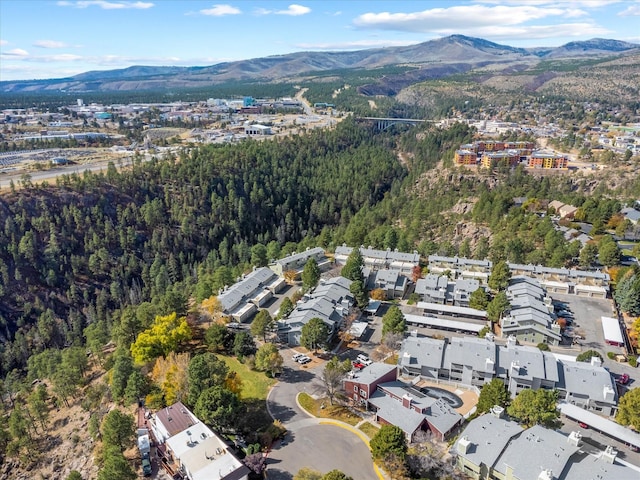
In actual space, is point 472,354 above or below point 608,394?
above

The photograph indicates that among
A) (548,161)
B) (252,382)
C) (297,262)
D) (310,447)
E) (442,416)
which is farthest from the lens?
(548,161)

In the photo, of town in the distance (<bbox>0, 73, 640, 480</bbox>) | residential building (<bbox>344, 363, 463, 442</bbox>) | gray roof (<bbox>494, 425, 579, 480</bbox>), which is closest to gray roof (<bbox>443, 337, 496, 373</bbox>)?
town in the distance (<bbox>0, 73, 640, 480</bbox>)

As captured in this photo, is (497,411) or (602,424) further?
(602,424)

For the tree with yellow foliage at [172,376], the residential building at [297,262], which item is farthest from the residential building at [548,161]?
the tree with yellow foliage at [172,376]

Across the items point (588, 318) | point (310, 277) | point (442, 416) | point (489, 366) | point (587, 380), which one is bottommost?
point (588, 318)

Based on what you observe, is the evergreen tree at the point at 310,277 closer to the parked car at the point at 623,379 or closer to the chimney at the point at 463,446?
the chimney at the point at 463,446

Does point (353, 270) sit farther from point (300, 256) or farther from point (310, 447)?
point (310, 447)

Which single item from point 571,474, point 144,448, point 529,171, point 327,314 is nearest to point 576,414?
point 571,474

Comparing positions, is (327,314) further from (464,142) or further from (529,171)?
(464,142)

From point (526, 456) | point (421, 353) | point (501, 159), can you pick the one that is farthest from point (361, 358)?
point (501, 159)
